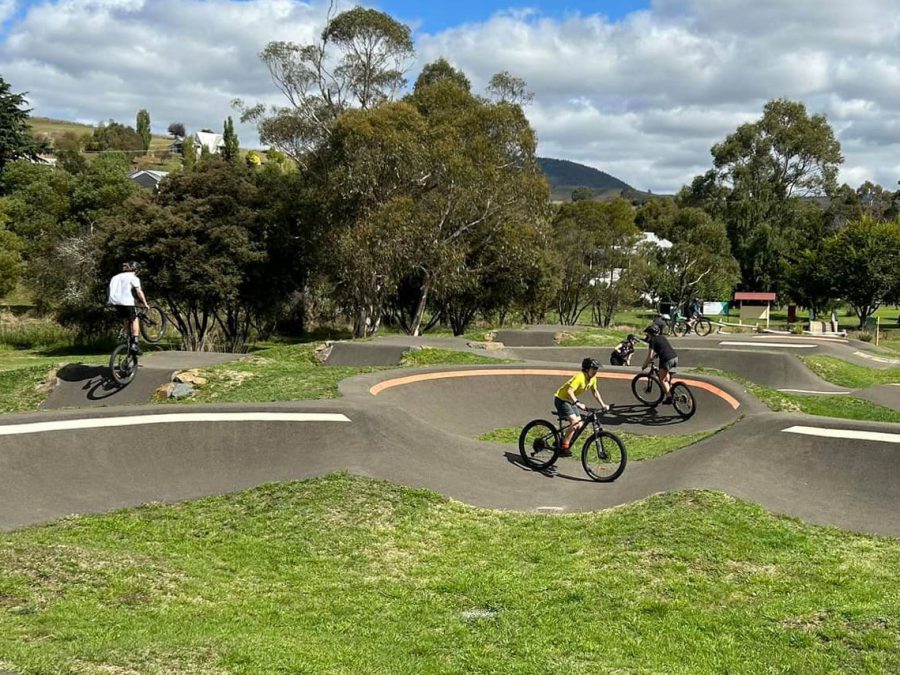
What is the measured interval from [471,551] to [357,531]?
140 cm

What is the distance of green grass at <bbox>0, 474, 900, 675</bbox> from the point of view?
5.30 meters

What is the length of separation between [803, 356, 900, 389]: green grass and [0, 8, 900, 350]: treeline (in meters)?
15.6

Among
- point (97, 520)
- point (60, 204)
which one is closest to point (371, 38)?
point (60, 204)

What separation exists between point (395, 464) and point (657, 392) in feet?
26.5

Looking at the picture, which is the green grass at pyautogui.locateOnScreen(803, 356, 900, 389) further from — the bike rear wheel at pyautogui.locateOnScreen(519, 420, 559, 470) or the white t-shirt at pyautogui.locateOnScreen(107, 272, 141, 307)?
the white t-shirt at pyautogui.locateOnScreen(107, 272, 141, 307)

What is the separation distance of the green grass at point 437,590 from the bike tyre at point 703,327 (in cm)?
2641

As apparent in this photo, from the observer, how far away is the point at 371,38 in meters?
38.8

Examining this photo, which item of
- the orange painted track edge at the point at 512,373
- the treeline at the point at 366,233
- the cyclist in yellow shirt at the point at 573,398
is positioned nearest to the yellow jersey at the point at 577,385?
the cyclist in yellow shirt at the point at 573,398

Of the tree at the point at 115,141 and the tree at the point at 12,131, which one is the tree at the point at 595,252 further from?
the tree at the point at 115,141

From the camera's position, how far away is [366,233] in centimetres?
3122

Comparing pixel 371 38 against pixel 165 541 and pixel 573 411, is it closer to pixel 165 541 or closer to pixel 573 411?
pixel 573 411

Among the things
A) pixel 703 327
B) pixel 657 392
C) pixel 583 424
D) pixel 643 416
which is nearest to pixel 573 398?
pixel 583 424

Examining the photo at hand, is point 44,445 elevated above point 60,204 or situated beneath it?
situated beneath

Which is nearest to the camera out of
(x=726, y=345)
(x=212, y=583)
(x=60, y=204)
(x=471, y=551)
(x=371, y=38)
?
(x=212, y=583)
